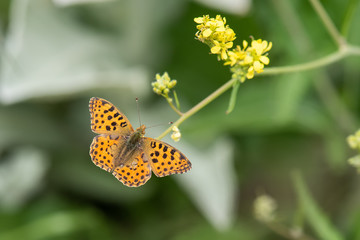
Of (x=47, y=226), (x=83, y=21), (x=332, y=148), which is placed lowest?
(x=47, y=226)

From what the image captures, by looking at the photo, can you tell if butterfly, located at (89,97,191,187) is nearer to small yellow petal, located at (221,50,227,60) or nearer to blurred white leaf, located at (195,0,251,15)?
small yellow petal, located at (221,50,227,60)

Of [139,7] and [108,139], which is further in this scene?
[139,7]

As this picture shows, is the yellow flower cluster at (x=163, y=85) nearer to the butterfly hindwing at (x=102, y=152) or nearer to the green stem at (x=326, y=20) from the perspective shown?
the butterfly hindwing at (x=102, y=152)

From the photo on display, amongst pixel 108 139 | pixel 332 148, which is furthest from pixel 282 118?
pixel 108 139

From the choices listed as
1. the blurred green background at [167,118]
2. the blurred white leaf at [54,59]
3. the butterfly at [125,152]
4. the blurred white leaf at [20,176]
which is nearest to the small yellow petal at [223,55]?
the butterfly at [125,152]

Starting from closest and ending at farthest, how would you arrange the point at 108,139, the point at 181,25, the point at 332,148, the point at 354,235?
the point at 108,139 → the point at 354,235 → the point at 332,148 → the point at 181,25

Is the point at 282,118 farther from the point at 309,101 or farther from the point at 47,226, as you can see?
the point at 47,226

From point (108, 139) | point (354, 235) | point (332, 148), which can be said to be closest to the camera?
point (108, 139)

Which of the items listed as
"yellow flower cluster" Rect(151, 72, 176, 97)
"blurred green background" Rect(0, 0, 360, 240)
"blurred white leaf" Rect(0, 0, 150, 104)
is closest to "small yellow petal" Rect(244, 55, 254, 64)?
"yellow flower cluster" Rect(151, 72, 176, 97)
